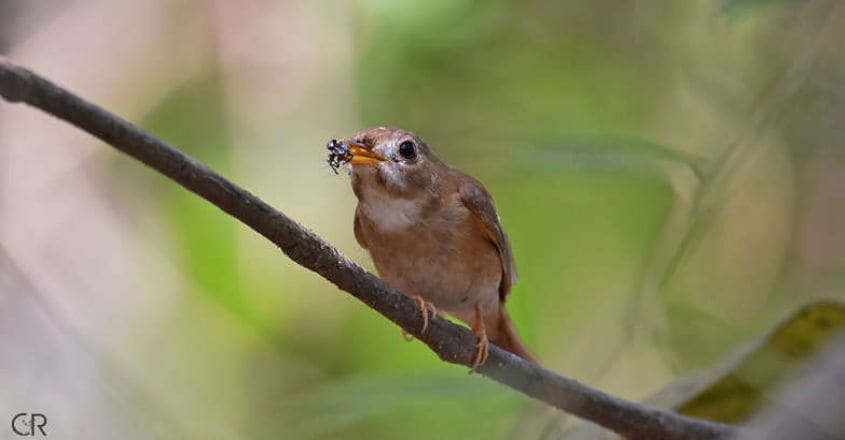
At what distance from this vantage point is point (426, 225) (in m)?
2.70

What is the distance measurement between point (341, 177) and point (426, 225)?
1164mm

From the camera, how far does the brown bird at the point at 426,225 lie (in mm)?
2627

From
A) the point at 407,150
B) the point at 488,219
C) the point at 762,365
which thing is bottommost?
the point at 762,365

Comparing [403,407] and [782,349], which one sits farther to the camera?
[403,407]

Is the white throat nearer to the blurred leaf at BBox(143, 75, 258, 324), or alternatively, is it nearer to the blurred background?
the blurred background

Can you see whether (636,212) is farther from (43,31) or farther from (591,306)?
(43,31)

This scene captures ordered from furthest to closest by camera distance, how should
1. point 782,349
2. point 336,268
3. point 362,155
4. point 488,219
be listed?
point 488,219 → point 362,155 → point 782,349 → point 336,268

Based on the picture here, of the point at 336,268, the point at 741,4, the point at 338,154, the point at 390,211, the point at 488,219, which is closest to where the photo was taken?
the point at 336,268

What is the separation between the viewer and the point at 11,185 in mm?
3527

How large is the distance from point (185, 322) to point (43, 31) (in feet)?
3.47

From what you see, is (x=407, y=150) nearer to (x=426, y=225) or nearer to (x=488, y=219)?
(x=426, y=225)

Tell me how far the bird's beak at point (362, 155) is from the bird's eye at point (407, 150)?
0.06m

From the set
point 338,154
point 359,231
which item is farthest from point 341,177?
point 338,154

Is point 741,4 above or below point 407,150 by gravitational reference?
above
